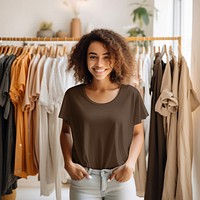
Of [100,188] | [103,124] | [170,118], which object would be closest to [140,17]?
[170,118]

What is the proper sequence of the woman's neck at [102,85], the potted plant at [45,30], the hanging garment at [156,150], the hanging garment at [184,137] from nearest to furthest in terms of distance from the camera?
the woman's neck at [102,85]
the hanging garment at [184,137]
the hanging garment at [156,150]
the potted plant at [45,30]

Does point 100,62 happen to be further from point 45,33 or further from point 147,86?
point 45,33

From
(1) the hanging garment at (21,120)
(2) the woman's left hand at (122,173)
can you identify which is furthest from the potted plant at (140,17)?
(2) the woman's left hand at (122,173)

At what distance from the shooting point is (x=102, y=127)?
1.42 metres

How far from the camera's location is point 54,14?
15.5ft

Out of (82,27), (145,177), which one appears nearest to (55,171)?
(145,177)

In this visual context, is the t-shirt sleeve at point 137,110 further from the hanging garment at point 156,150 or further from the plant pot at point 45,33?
the plant pot at point 45,33

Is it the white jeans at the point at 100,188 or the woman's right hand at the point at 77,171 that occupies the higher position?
the woman's right hand at the point at 77,171

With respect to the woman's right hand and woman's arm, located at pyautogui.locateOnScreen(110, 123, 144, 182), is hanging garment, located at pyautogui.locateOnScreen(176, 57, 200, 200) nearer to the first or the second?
woman's arm, located at pyautogui.locateOnScreen(110, 123, 144, 182)

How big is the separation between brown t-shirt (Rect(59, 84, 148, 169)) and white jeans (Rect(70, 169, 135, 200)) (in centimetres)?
4

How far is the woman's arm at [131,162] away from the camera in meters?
1.41

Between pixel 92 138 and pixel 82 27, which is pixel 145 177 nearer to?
pixel 92 138

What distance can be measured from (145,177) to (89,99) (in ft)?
3.16

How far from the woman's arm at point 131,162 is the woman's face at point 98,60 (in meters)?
0.27
